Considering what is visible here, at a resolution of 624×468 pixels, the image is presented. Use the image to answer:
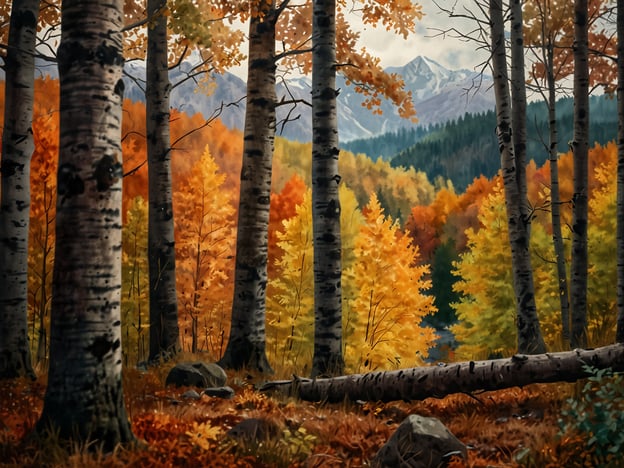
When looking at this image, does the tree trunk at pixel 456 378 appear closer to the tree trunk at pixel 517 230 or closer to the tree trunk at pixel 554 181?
the tree trunk at pixel 517 230

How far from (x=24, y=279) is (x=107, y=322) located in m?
3.78

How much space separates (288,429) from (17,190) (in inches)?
184

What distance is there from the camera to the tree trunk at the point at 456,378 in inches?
216

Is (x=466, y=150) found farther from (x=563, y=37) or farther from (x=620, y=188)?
(x=620, y=188)

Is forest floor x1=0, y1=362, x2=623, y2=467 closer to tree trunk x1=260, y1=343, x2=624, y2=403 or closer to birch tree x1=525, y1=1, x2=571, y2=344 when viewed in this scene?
tree trunk x1=260, y1=343, x2=624, y2=403

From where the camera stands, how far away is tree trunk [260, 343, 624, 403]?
18.0 feet

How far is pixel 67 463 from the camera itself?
370cm

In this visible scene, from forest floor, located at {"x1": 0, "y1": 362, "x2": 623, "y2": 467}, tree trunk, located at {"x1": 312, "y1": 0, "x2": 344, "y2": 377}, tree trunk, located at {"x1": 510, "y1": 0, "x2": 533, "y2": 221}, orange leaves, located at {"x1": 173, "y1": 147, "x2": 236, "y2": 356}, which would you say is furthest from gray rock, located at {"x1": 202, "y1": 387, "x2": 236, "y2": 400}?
orange leaves, located at {"x1": 173, "y1": 147, "x2": 236, "y2": 356}

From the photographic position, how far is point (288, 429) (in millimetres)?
5066

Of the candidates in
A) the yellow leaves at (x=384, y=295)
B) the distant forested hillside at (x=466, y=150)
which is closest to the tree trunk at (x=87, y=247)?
the yellow leaves at (x=384, y=295)

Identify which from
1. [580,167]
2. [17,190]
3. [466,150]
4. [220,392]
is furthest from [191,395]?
[466,150]

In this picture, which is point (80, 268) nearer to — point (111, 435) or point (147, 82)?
point (111, 435)

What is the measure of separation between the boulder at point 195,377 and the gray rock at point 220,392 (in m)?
0.52

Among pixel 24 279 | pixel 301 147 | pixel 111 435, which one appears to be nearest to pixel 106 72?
pixel 111 435
